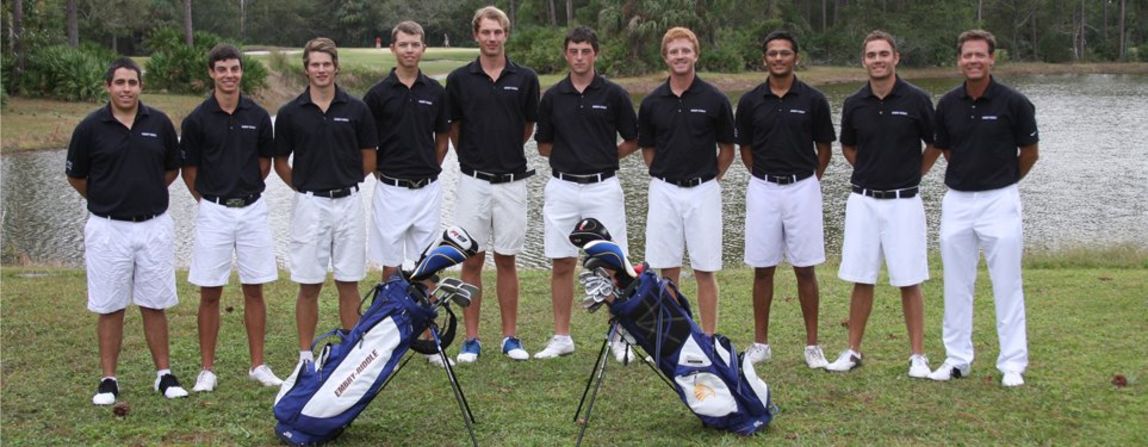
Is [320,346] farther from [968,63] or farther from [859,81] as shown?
[859,81]

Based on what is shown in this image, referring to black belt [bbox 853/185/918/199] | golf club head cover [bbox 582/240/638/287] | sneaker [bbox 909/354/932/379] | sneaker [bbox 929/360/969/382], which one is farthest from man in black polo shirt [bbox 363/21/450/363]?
sneaker [bbox 929/360/969/382]

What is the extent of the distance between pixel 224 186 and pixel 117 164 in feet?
2.16

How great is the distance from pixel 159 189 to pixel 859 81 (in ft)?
194

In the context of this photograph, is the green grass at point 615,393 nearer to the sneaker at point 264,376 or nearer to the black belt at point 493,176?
the sneaker at point 264,376

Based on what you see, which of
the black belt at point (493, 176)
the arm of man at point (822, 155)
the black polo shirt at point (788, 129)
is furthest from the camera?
the black belt at point (493, 176)

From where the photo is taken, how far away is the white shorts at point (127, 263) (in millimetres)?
7234

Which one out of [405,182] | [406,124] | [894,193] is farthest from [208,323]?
[894,193]

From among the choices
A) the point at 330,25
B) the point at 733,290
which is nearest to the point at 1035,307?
the point at 733,290

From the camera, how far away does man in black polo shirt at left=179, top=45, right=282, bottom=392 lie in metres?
7.49

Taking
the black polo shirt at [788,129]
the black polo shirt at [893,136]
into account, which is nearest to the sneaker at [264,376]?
the black polo shirt at [788,129]

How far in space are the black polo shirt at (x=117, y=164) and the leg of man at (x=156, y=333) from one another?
690 mm

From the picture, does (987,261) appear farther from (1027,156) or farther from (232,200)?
(232,200)

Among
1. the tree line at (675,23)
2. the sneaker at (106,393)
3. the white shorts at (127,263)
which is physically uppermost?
the tree line at (675,23)

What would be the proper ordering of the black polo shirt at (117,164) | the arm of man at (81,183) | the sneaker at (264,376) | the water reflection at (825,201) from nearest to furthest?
the black polo shirt at (117,164), the arm of man at (81,183), the sneaker at (264,376), the water reflection at (825,201)
